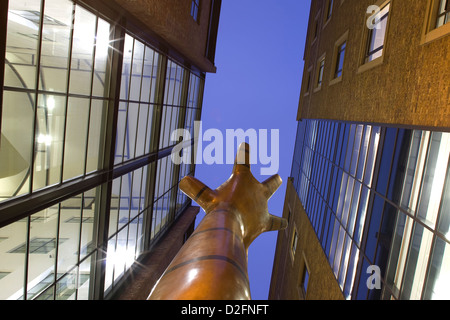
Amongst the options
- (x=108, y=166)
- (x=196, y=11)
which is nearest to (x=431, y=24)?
(x=108, y=166)

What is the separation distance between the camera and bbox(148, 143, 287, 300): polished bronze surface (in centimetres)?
217

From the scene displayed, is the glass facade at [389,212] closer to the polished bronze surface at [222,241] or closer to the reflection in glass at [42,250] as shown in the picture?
the polished bronze surface at [222,241]

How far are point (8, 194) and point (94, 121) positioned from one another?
3770 mm

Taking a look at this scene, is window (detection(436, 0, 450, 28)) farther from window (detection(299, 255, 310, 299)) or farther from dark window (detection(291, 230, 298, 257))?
dark window (detection(291, 230, 298, 257))

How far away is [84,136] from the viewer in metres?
9.69

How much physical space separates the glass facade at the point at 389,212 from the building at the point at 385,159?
0.03 meters

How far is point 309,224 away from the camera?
1794cm

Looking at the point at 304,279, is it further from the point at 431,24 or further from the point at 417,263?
the point at 431,24

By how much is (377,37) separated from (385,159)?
389 cm

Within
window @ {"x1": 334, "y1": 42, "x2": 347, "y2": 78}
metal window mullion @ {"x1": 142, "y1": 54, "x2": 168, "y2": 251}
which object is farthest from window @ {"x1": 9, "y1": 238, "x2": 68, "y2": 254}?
window @ {"x1": 334, "y1": 42, "x2": 347, "y2": 78}

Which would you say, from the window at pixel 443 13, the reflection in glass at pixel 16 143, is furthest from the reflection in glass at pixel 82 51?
the window at pixel 443 13
